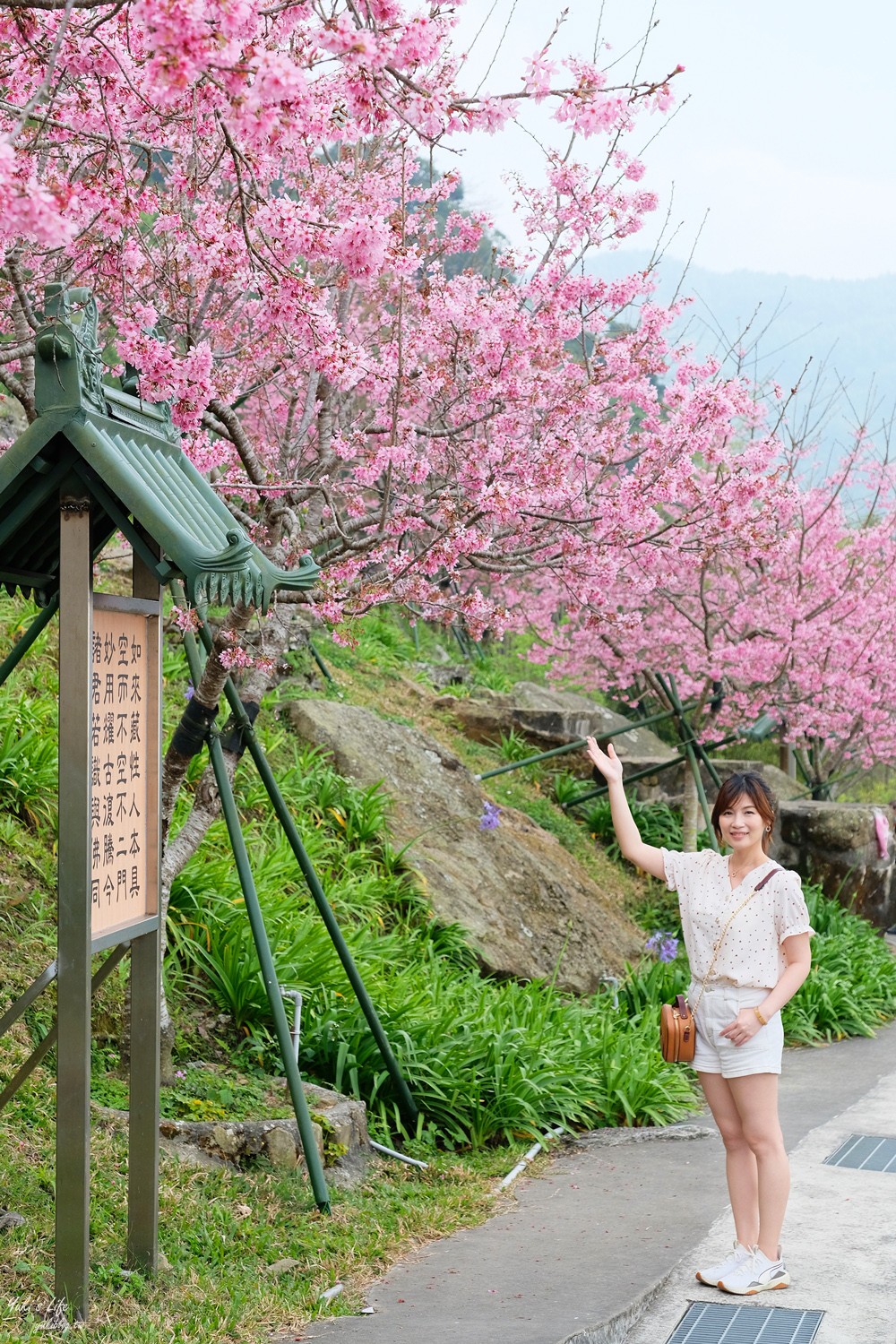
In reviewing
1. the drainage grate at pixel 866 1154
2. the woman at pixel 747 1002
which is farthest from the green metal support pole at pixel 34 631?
the drainage grate at pixel 866 1154

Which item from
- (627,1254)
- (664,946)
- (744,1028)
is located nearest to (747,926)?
(744,1028)

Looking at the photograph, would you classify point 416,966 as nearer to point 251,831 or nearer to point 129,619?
point 251,831

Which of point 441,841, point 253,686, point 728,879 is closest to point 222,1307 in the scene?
Result: point 728,879

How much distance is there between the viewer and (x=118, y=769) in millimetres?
3688

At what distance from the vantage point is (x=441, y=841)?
29.1 feet

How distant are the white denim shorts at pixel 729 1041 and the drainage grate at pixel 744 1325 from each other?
2.22 feet

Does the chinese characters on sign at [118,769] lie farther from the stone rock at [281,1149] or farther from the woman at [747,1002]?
the woman at [747,1002]

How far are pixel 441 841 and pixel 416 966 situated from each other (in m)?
1.97

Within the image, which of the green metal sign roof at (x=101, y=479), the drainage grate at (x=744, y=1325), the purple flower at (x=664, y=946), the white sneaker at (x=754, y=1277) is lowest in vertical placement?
the drainage grate at (x=744, y=1325)

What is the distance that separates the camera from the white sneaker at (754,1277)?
3.95 meters

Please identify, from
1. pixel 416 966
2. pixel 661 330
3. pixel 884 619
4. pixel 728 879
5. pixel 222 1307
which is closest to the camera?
pixel 222 1307

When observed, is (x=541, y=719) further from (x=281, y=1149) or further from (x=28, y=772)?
(x=281, y=1149)

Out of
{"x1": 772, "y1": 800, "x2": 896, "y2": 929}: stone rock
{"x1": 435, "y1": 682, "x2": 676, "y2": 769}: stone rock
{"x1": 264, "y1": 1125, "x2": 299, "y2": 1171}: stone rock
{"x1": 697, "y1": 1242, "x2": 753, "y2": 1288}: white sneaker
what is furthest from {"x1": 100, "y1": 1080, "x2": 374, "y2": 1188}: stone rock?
{"x1": 772, "y1": 800, "x2": 896, "y2": 929}: stone rock

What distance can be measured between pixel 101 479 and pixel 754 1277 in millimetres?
3075
